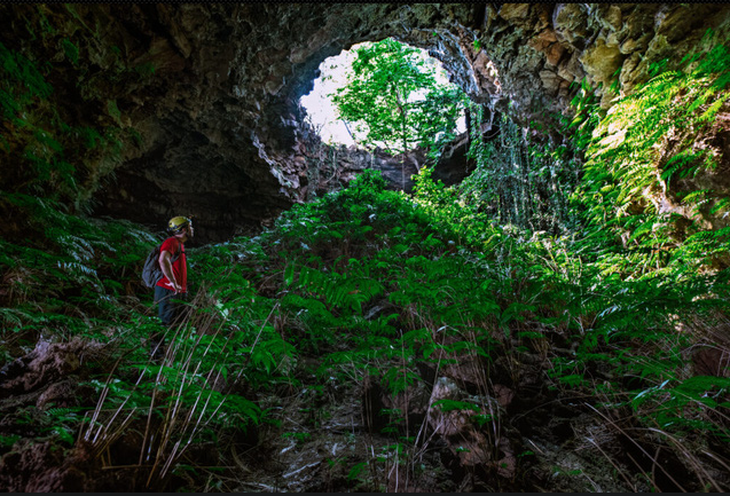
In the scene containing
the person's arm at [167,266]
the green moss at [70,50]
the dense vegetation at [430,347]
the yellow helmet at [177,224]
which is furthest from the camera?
the green moss at [70,50]

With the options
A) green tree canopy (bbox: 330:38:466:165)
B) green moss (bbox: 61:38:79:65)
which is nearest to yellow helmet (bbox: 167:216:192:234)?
green moss (bbox: 61:38:79:65)

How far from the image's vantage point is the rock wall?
12.9ft

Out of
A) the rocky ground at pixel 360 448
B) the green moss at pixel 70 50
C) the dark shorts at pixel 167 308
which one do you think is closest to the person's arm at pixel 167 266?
the dark shorts at pixel 167 308

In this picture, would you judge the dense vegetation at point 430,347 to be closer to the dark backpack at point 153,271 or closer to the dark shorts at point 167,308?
the dark shorts at point 167,308

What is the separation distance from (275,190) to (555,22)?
666cm

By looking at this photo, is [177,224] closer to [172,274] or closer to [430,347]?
[172,274]

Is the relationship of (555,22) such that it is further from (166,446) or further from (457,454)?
(166,446)

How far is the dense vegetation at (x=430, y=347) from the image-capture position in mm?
1441

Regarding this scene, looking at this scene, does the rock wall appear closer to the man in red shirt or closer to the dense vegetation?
the dense vegetation

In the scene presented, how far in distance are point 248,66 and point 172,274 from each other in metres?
4.92

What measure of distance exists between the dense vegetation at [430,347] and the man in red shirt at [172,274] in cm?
26

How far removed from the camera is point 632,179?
13.5 feet

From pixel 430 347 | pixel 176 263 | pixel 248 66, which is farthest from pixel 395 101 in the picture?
pixel 430 347

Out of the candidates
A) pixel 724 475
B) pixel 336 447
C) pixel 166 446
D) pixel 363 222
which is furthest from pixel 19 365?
pixel 363 222
